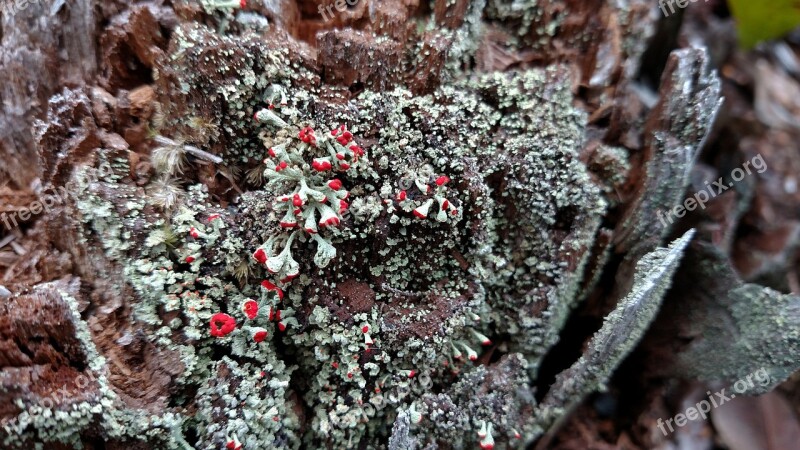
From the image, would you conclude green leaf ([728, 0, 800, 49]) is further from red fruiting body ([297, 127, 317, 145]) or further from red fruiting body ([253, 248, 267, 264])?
red fruiting body ([253, 248, 267, 264])

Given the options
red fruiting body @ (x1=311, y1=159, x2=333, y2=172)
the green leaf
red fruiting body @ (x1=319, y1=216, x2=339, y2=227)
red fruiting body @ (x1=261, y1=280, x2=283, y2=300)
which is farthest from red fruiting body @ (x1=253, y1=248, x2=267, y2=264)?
the green leaf

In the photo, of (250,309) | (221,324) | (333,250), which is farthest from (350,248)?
(221,324)

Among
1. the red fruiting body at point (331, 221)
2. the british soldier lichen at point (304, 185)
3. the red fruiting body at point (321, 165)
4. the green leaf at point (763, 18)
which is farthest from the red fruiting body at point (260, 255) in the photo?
the green leaf at point (763, 18)

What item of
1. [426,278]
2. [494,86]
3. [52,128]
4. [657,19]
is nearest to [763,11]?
[657,19]

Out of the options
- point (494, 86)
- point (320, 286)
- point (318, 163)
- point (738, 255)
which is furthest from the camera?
point (738, 255)

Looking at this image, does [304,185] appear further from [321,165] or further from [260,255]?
[260,255]

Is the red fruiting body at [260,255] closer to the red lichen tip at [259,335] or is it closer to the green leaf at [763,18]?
the red lichen tip at [259,335]

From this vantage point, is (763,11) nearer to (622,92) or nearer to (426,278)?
(622,92)
